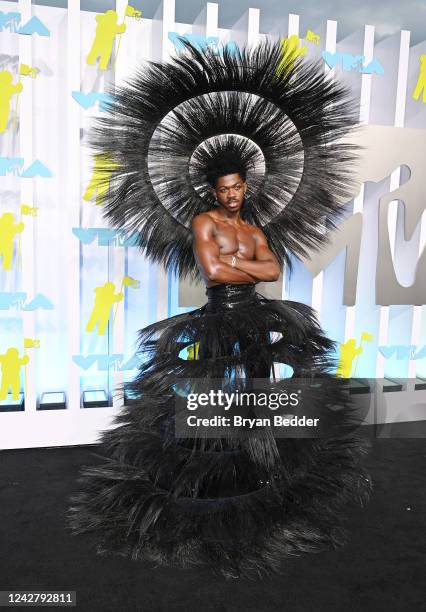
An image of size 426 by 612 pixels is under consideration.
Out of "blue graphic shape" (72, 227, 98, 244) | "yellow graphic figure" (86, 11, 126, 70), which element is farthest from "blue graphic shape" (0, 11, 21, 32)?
"blue graphic shape" (72, 227, 98, 244)

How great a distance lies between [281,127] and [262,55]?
0.33 m

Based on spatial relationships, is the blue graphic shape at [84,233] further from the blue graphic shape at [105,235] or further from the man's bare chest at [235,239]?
the man's bare chest at [235,239]

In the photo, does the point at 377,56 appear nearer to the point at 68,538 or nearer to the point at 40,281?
the point at 40,281

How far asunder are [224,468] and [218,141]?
150cm

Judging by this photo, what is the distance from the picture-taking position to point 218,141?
8.59 feet

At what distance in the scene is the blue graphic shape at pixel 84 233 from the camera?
3600 mm

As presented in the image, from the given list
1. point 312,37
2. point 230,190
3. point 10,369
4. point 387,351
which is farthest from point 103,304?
point 312,37

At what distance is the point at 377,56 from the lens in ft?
13.6

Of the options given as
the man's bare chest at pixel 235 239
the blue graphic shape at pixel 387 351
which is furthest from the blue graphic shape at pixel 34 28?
the blue graphic shape at pixel 387 351

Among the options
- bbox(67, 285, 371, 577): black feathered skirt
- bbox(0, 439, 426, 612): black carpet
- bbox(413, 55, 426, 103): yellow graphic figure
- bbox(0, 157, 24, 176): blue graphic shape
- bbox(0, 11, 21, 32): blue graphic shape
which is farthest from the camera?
bbox(413, 55, 426, 103): yellow graphic figure

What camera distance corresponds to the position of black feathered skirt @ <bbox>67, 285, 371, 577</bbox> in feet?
8.04

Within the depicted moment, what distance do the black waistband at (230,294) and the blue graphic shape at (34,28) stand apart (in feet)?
6.58

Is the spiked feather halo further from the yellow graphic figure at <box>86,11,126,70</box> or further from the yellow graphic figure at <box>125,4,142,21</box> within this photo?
the yellow graphic figure at <box>125,4,142,21</box>

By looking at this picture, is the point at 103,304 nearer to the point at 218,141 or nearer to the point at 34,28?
the point at 218,141
